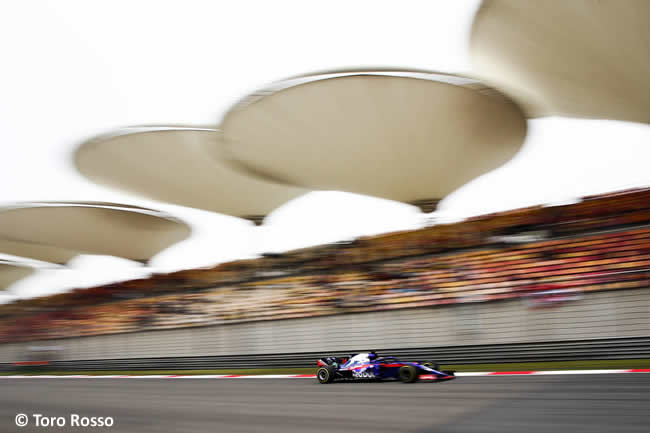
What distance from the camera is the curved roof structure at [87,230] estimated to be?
24062 mm

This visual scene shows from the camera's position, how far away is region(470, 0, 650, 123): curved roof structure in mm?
10727

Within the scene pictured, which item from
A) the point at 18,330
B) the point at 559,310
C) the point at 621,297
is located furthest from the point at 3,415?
the point at 18,330

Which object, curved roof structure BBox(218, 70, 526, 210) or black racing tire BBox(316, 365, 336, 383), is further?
curved roof structure BBox(218, 70, 526, 210)

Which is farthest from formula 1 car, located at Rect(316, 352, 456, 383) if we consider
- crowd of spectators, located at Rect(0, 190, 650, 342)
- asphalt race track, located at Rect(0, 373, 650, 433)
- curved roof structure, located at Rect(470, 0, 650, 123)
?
curved roof structure, located at Rect(470, 0, 650, 123)

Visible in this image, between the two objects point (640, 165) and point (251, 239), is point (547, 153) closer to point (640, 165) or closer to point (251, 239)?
point (640, 165)

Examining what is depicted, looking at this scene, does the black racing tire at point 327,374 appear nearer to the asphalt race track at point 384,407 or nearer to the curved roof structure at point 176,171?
the asphalt race track at point 384,407

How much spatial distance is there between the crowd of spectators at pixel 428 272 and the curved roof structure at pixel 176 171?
322 cm

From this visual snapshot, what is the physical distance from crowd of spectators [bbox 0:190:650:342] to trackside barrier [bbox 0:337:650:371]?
39.2 inches

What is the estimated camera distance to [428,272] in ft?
47.5

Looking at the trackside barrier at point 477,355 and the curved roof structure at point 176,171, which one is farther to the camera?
the curved roof structure at point 176,171

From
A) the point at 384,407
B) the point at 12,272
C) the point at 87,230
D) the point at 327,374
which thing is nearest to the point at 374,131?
the point at 327,374

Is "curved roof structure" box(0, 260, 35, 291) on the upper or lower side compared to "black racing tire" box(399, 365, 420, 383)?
upper

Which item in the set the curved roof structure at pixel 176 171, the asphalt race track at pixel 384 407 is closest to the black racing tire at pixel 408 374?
the asphalt race track at pixel 384 407

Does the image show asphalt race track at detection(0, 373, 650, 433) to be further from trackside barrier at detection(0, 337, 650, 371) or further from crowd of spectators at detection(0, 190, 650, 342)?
crowd of spectators at detection(0, 190, 650, 342)
